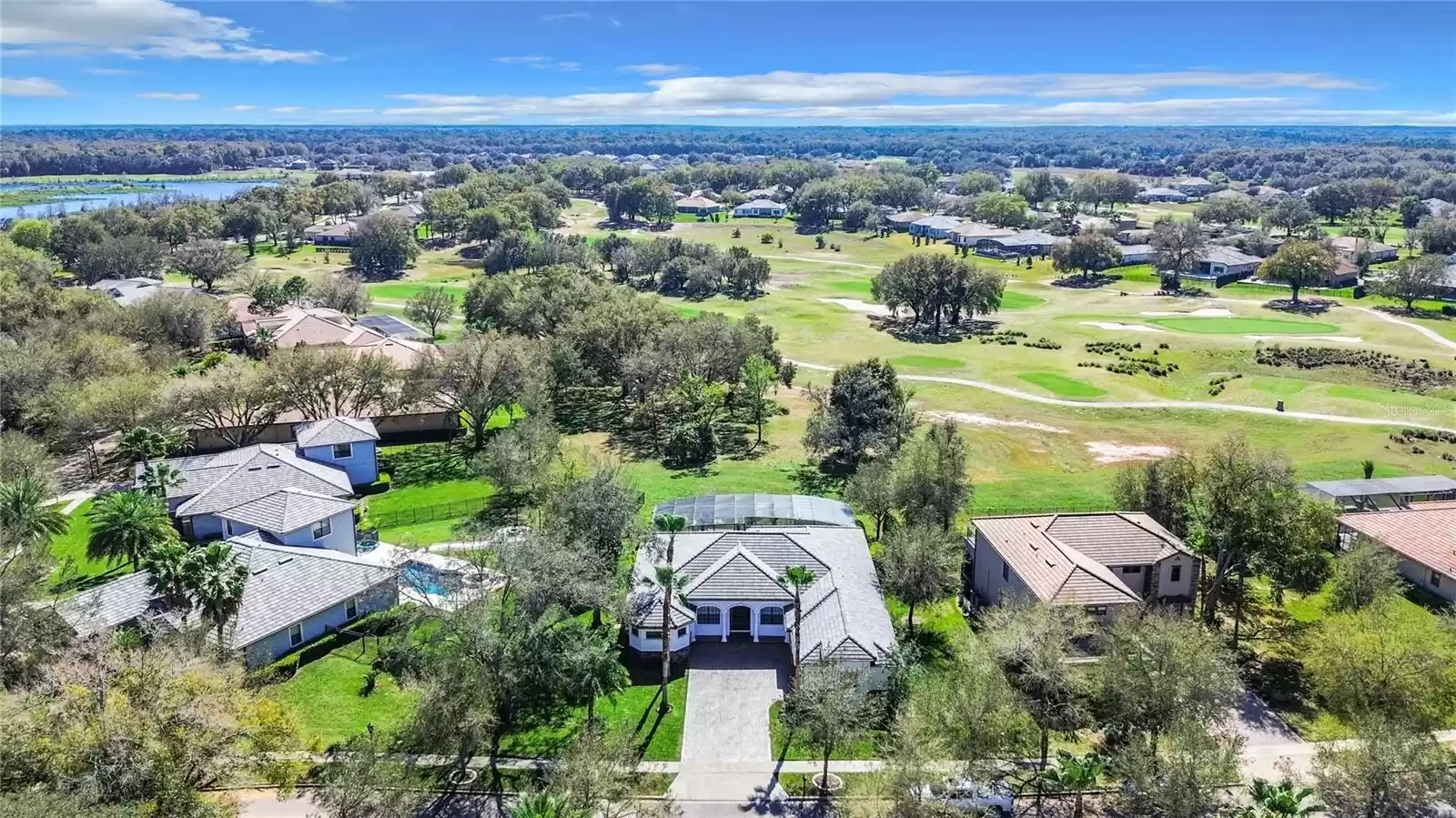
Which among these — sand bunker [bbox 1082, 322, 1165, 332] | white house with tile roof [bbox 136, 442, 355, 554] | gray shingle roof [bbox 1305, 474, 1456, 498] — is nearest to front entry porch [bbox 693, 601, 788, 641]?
white house with tile roof [bbox 136, 442, 355, 554]

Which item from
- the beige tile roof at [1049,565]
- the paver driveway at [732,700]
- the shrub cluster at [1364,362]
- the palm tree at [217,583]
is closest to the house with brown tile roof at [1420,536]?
the beige tile roof at [1049,565]

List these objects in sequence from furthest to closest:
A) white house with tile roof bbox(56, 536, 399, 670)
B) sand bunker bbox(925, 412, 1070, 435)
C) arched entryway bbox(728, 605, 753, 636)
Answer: sand bunker bbox(925, 412, 1070, 435) < arched entryway bbox(728, 605, 753, 636) < white house with tile roof bbox(56, 536, 399, 670)

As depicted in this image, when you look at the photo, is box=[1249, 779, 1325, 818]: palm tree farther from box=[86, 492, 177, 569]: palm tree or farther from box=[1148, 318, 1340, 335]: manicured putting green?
box=[1148, 318, 1340, 335]: manicured putting green

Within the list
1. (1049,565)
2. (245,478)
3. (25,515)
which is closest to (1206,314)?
(1049,565)

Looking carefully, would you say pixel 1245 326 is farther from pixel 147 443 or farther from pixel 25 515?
pixel 25 515

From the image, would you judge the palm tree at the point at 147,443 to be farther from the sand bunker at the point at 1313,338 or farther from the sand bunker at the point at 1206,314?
the sand bunker at the point at 1206,314
